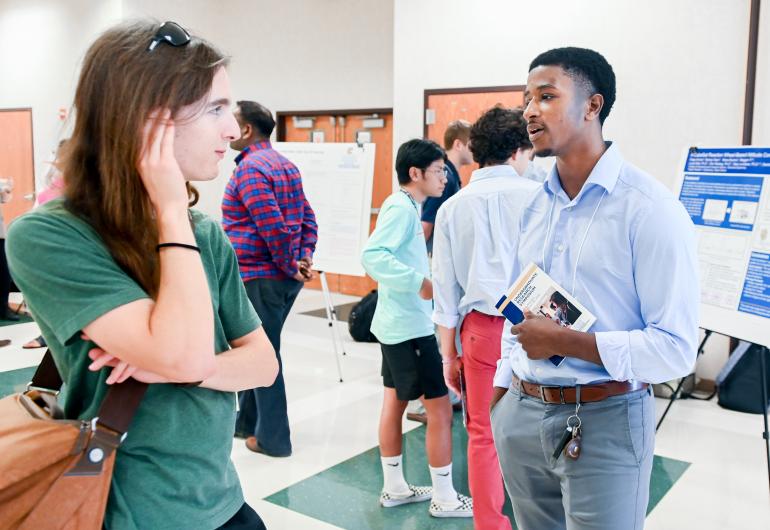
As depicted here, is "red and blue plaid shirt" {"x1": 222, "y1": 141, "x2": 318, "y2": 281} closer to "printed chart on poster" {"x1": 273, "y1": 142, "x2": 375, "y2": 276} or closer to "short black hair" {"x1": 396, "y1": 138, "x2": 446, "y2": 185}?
"short black hair" {"x1": 396, "y1": 138, "x2": 446, "y2": 185}

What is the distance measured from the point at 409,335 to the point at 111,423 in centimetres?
186

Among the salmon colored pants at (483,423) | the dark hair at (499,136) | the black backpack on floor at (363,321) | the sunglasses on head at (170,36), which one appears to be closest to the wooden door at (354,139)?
the black backpack on floor at (363,321)

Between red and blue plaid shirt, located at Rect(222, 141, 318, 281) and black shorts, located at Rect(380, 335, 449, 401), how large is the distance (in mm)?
756

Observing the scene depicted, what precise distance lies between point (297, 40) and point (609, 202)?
7.22m

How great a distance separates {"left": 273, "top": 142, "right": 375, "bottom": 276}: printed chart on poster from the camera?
4926 millimetres

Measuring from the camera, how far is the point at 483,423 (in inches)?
91.8

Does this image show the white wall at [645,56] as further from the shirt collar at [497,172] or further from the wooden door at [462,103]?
the shirt collar at [497,172]

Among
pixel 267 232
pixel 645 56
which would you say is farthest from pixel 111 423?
pixel 645 56

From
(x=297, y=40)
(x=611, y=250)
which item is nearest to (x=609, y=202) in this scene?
(x=611, y=250)

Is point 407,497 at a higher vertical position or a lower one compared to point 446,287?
lower

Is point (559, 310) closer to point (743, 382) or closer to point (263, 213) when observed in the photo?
point (263, 213)

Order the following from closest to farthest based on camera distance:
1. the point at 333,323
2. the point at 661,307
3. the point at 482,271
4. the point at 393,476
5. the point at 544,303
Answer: the point at 661,307 < the point at 544,303 < the point at 482,271 < the point at 393,476 < the point at 333,323

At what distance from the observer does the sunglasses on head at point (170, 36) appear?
0.99m

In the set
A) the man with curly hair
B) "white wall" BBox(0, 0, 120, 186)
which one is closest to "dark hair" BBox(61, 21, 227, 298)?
the man with curly hair
